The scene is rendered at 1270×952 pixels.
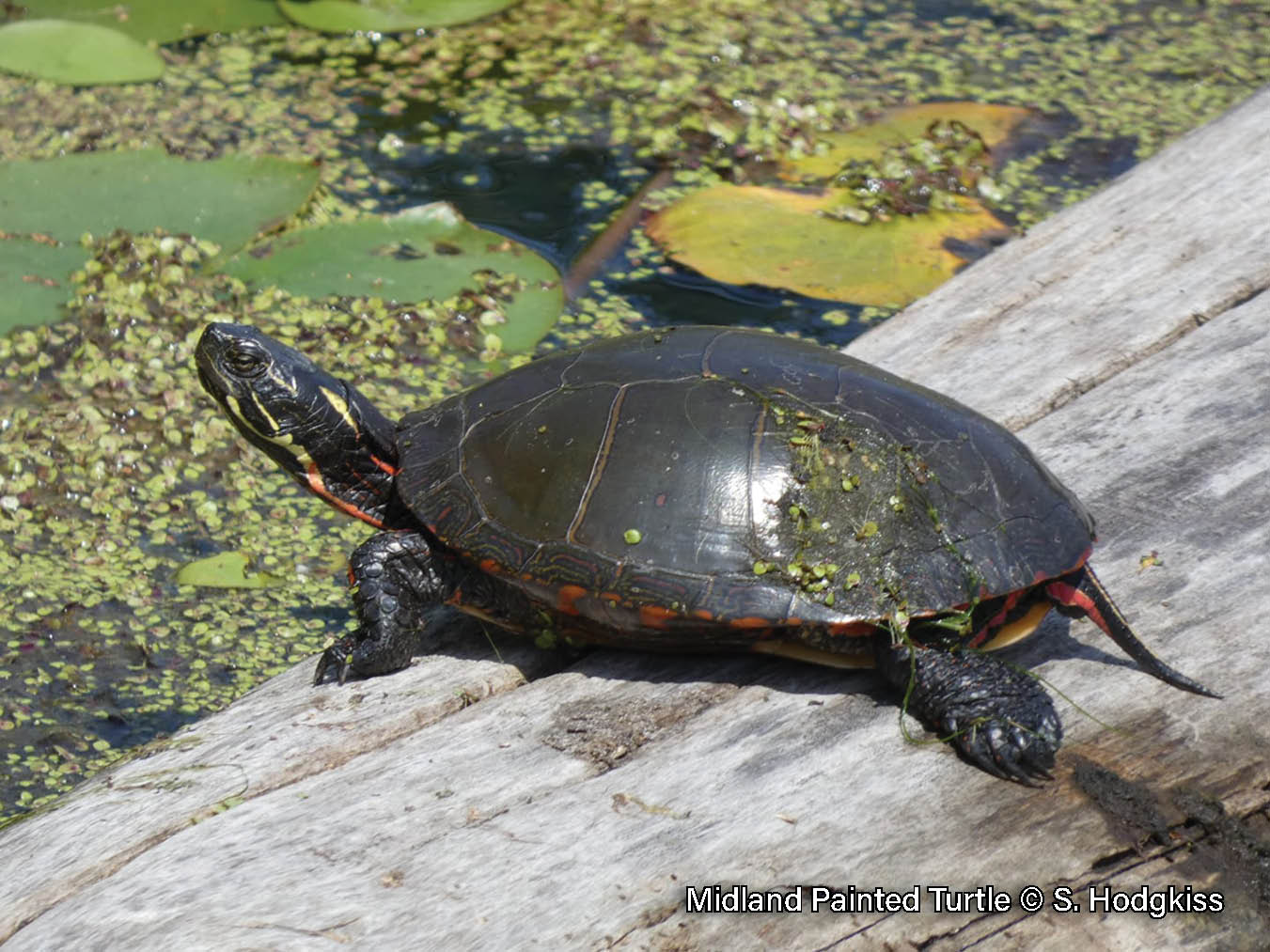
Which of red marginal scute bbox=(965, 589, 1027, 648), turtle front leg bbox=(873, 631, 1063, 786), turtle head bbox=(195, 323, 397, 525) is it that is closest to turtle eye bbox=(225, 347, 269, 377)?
turtle head bbox=(195, 323, 397, 525)

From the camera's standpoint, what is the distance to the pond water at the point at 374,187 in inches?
149

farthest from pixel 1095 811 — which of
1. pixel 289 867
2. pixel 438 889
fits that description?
pixel 289 867

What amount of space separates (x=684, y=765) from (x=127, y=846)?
3.13ft

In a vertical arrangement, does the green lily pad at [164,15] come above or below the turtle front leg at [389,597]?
below

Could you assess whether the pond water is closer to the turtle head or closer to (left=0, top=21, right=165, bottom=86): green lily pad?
(left=0, top=21, right=165, bottom=86): green lily pad

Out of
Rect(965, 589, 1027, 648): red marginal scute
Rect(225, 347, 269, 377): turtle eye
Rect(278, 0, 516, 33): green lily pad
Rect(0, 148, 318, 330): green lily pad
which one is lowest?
Rect(0, 148, 318, 330): green lily pad

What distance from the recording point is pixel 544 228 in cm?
558

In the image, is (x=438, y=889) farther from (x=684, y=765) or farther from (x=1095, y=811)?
(x=1095, y=811)

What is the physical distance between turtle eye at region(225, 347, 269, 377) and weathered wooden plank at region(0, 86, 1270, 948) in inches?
29.1

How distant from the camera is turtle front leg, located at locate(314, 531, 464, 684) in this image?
2.74 m

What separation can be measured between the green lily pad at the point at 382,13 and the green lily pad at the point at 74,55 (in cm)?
78

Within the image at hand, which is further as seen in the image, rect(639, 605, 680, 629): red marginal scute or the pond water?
the pond water

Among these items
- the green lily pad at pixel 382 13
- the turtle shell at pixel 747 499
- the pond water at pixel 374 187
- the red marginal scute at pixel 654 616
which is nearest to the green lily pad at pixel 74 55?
the pond water at pixel 374 187

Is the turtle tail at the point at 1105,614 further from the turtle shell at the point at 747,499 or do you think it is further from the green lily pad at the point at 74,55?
the green lily pad at the point at 74,55
